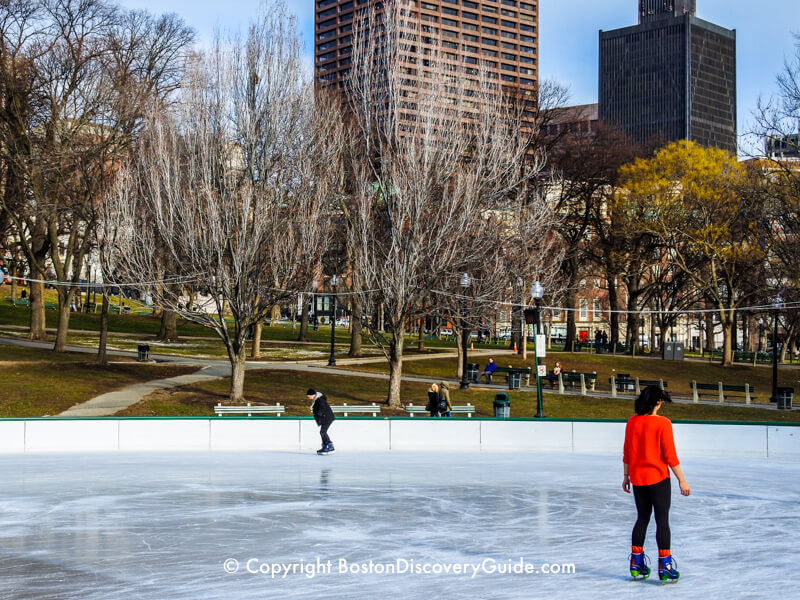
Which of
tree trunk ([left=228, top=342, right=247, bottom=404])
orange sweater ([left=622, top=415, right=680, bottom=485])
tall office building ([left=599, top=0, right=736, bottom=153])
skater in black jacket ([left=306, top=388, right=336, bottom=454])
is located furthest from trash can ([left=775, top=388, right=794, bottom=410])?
tall office building ([left=599, top=0, right=736, bottom=153])

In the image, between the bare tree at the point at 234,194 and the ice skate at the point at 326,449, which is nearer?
the ice skate at the point at 326,449

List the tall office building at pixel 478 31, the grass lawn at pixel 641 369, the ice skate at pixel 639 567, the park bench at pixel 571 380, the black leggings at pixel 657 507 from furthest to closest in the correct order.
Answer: the tall office building at pixel 478 31
the grass lawn at pixel 641 369
the park bench at pixel 571 380
the ice skate at pixel 639 567
the black leggings at pixel 657 507

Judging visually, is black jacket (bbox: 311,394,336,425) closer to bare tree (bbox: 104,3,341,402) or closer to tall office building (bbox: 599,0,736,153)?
bare tree (bbox: 104,3,341,402)

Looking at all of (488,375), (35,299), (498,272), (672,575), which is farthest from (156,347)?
(672,575)

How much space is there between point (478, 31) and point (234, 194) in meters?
139

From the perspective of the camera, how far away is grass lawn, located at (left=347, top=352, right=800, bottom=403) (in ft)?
141

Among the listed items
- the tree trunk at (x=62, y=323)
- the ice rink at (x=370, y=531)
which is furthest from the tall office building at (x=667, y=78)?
the ice rink at (x=370, y=531)

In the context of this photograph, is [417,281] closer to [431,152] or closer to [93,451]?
[431,152]

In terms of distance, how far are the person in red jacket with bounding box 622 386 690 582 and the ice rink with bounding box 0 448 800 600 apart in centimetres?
25

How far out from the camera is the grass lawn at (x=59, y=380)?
27531 mm

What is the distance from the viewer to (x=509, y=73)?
163500mm

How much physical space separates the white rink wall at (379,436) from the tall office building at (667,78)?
531ft

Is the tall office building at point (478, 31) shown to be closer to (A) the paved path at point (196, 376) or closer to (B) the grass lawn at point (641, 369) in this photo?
(B) the grass lawn at point (641, 369)

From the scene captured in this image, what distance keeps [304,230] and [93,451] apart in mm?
11744
